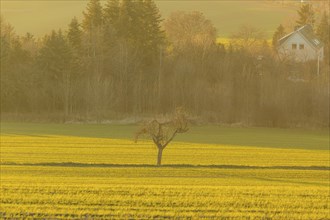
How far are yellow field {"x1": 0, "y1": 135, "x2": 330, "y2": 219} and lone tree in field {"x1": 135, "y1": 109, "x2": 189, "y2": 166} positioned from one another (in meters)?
1.09

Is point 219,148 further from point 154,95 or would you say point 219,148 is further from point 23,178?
point 154,95

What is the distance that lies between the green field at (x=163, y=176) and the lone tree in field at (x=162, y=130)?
3.73 ft

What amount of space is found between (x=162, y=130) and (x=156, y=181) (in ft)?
28.7

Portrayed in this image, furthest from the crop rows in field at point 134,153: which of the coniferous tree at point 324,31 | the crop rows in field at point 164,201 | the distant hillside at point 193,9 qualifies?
the distant hillside at point 193,9

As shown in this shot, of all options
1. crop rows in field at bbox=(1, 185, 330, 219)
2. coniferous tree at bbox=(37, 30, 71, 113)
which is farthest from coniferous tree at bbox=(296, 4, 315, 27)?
crop rows in field at bbox=(1, 185, 330, 219)

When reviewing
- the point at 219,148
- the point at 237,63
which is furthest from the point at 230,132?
the point at 237,63

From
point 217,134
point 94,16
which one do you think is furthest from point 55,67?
point 217,134

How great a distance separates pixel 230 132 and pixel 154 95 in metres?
19.4

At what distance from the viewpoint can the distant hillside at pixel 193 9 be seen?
468 feet

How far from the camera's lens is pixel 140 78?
86062 millimetres

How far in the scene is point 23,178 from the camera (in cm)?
3238

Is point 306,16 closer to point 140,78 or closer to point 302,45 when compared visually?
point 302,45

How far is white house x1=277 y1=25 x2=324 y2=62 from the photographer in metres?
101

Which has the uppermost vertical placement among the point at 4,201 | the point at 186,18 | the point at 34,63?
the point at 186,18
